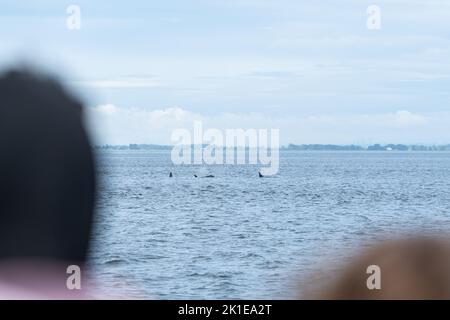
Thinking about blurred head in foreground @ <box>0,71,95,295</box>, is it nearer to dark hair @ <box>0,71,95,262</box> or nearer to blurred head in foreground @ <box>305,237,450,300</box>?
dark hair @ <box>0,71,95,262</box>

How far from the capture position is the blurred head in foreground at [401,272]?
5.07 feet

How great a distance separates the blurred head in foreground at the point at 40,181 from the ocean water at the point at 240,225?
67 mm

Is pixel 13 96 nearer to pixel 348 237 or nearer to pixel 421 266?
pixel 421 266

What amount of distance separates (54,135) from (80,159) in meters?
0.10

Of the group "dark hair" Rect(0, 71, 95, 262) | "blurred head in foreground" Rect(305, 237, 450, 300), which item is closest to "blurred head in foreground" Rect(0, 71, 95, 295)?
"dark hair" Rect(0, 71, 95, 262)

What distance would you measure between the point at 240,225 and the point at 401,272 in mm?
77455

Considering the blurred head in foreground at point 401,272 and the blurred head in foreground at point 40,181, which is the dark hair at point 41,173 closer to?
the blurred head in foreground at point 40,181

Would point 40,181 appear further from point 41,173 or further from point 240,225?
point 240,225

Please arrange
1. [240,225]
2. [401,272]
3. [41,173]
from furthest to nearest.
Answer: [240,225]
[41,173]
[401,272]

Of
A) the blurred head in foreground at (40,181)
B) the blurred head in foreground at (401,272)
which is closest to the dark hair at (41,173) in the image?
the blurred head in foreground at (40,181)

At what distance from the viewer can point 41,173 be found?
2.10 m

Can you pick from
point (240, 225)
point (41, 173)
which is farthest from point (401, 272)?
point (240, 225)

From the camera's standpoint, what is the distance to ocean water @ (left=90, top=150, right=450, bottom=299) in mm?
39344

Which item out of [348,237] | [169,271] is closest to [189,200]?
[348,237]
